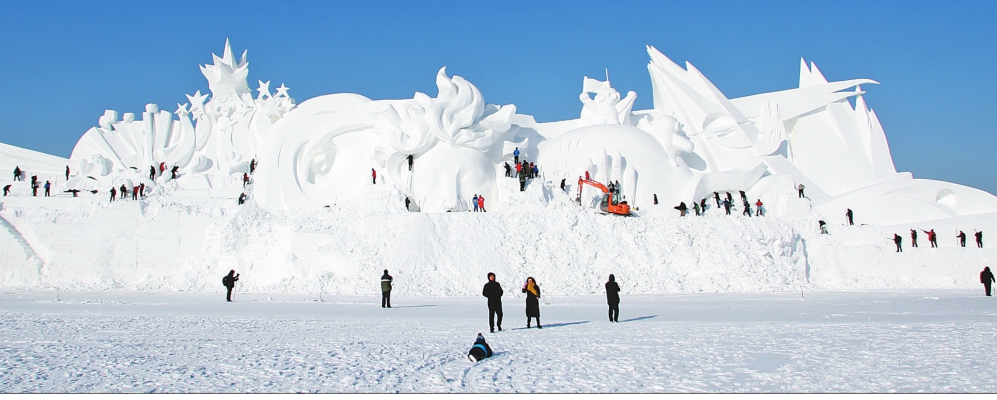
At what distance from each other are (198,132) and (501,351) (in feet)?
87.5

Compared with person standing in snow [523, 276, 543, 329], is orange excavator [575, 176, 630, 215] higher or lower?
higher

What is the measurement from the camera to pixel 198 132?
3017 centimetres

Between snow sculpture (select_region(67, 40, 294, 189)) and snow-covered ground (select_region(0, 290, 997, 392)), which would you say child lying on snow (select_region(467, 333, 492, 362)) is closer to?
snow-covered ground (select_region(0, 290, 997, 392))

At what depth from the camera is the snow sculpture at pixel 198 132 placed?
1121 inches

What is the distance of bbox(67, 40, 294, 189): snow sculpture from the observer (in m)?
28.5

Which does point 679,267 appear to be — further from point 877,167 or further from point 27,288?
point 27,288

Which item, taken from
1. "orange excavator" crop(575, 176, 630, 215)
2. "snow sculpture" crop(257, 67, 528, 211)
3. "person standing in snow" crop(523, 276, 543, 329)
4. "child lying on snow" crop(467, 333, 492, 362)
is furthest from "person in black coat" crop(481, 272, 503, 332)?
"snow sculpture" crop(257, 67, 528, 211)

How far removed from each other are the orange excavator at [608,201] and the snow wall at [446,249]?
62 cm

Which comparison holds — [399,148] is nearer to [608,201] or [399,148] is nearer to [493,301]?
[608,201]

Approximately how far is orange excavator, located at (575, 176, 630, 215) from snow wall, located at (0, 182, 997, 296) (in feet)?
2.04

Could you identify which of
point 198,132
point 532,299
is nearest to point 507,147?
point 198,132

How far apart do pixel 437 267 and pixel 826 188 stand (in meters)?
17.4

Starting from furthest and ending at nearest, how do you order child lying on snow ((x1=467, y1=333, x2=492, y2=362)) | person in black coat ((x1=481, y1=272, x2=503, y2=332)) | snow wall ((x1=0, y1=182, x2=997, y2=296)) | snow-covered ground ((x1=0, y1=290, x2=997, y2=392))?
snow wall ((x1=0, y1=182, x2=997, y2=296))
person in black coat ((x1=481, y1=272, x2=503, y2=332))
child lying on snow ((x1=467, y1=333, x2=492, y2=362))
snow-covered ground ((x1=0, y1=290, x2=997, y2=392))

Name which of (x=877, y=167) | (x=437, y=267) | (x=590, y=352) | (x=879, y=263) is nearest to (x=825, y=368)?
(x=590, y=352)
